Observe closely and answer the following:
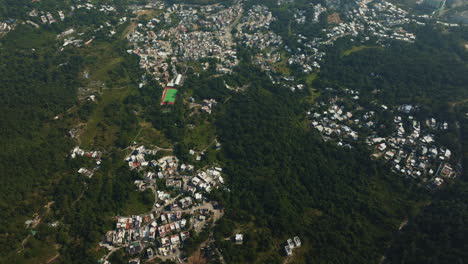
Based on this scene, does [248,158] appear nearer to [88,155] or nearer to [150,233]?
[150,233]

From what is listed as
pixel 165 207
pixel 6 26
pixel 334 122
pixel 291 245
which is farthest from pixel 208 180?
pixel 6 26

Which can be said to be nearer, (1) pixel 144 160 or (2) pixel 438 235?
(2) pixel 438 235

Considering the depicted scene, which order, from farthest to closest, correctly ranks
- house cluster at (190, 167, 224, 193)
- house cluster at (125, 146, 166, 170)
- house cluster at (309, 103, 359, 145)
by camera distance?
house cluster at (309, 103, 359, 145) < house cluster at (125, 146, 166, 170) < house cluster at (190, 167, 224, 193)

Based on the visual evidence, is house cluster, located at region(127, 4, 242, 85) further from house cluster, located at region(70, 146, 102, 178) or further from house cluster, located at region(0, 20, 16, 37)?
house cluster, located at region(0, 20, 16, 37)

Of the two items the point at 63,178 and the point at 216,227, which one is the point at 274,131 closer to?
the point at 216,227

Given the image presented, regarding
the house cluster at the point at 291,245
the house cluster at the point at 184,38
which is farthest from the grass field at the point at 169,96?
the house cluster at the point at 291,245

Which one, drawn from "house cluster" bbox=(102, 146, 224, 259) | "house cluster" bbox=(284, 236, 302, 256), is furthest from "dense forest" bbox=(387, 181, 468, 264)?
"house cluster" bbox=(102, 146, 224, 259)

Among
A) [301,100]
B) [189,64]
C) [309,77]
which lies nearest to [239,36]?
[189,64]
